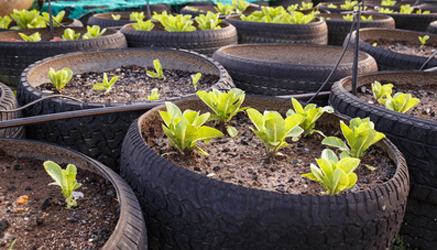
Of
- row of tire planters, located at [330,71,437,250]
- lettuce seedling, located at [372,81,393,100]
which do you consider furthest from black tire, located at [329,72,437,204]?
lettuce seedling, located at [372,81,393,100]

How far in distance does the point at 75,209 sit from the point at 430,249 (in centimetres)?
133

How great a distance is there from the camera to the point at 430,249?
156 cm

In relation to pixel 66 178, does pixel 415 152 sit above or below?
below

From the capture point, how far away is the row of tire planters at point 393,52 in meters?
2.31

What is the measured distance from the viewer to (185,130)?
1.24 m

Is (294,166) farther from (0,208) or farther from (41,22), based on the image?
(41,22)

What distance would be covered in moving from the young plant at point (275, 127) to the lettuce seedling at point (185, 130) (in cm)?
14

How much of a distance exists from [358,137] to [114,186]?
0.76 metres

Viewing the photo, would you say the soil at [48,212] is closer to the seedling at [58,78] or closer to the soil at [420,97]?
the seedling at [58,78]

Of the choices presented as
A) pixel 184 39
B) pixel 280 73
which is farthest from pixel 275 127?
pixel 184 39

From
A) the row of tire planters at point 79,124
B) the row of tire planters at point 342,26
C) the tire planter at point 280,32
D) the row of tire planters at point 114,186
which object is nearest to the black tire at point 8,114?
the row of tire planters at point 79,124

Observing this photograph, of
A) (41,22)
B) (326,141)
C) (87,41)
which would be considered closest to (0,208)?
(326,141)

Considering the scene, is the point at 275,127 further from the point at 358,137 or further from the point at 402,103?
the point at 402,103

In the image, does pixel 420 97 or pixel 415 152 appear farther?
pixel 420 97
